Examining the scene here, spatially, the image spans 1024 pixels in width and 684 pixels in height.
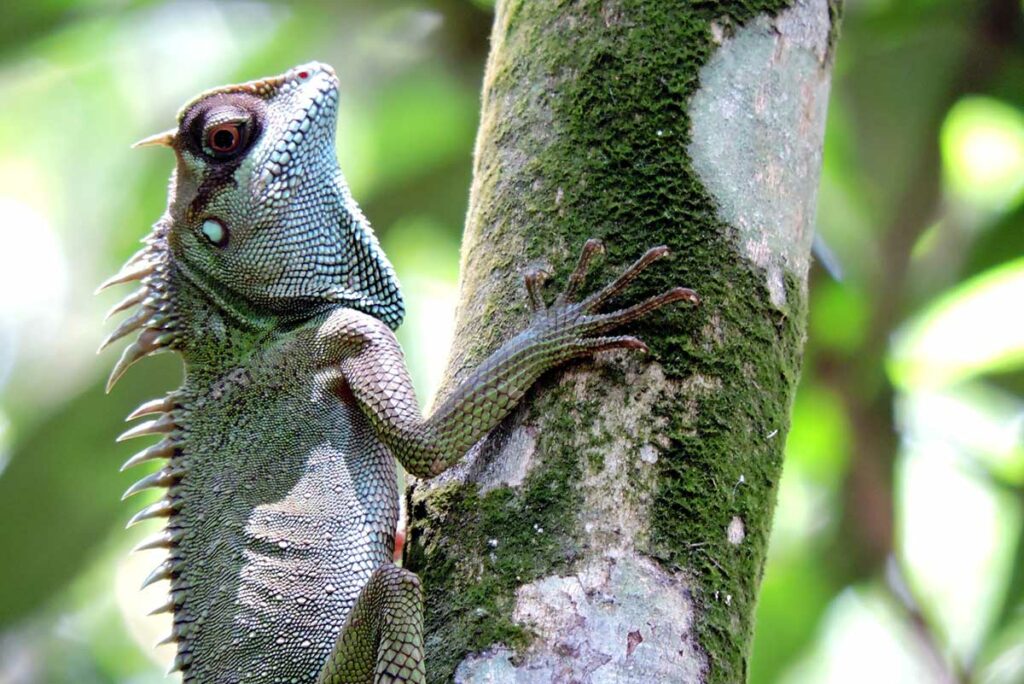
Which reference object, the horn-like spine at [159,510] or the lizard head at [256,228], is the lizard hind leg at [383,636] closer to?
the horn-like spine at [159,510]

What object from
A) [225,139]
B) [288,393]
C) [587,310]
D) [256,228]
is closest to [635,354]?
[587,310]

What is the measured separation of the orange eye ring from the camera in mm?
4398

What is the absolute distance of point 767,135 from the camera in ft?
10.1

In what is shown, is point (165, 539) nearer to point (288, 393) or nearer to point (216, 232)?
point (288, 393)

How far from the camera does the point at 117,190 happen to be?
8.43 metres

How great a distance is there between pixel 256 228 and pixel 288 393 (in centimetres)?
79

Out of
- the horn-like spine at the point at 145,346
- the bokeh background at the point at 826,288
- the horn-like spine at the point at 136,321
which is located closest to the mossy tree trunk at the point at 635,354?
the horn-like spine at the point at 145,346

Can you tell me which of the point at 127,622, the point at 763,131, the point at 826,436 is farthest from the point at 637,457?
the point at 127,622

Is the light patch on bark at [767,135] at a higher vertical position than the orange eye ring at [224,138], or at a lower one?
higher

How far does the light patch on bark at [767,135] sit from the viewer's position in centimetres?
301

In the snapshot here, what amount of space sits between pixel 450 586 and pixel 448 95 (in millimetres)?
5041

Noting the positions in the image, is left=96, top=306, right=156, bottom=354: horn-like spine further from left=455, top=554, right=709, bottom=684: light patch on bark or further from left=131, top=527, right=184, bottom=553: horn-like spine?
left=455, top=554, right=709, bottom=684: light patch on bark

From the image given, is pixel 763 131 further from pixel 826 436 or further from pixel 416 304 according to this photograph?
pixel 416 304

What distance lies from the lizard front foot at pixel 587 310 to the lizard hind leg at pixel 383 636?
0.87 m
